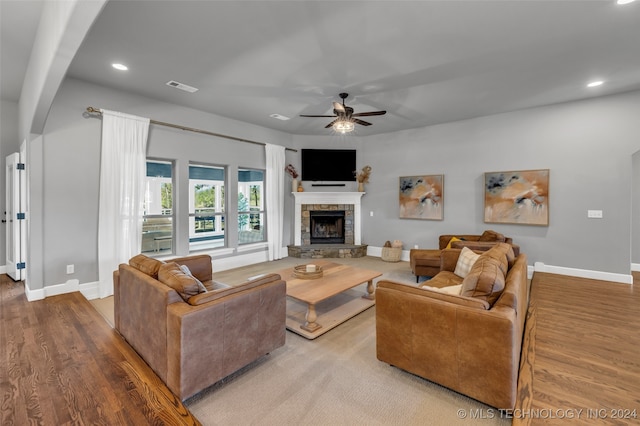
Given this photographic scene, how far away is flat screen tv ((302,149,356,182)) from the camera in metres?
7.24

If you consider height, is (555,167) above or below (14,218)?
above

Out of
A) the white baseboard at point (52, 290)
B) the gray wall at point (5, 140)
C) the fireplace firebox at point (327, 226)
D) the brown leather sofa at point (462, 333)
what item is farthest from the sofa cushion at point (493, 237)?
the gray wall at point (5, 140)

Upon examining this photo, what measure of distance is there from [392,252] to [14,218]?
6744 mm

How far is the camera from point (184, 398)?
1.92 m

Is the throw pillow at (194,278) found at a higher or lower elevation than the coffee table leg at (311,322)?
higher

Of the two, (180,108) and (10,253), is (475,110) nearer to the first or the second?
(180,108)

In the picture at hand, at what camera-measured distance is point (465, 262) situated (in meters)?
3.55

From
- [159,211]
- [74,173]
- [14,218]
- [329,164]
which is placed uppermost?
[329,164]

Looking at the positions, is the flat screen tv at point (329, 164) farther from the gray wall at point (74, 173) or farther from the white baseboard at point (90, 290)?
the white baseboard at point (90, 290)

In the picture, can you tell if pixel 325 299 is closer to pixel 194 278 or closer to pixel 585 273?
pixel 194 278

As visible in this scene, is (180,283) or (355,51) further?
(355,51)

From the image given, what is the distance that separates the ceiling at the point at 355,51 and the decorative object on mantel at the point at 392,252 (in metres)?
3.17

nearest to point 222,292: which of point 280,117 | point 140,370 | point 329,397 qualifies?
point 140,370

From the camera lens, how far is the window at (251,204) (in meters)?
6.63
